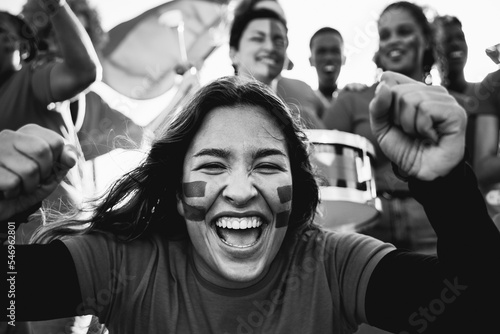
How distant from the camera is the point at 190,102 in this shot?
187 cm

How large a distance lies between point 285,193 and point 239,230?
7.0 inches

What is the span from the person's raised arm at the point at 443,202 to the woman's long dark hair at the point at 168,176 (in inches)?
19.5

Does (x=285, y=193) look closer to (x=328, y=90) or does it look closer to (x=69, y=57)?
(x=69, y=57)

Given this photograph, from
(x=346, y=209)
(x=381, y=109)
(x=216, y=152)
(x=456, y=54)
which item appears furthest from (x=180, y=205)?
(x=456, y=54)

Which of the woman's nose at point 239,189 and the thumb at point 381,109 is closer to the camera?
the thumb at point 381,109

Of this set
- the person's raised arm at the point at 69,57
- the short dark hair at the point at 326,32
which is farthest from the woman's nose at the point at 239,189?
the short dark hair at the point at 326,32

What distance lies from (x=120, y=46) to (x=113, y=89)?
53cm

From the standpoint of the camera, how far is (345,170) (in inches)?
104

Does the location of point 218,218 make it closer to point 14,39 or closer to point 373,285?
point 373,285

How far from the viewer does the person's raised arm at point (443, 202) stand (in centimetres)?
134

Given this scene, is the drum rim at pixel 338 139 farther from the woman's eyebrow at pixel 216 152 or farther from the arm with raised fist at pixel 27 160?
the arm with raised fist at pixel 27 160

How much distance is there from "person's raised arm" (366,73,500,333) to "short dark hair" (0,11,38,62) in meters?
1.99

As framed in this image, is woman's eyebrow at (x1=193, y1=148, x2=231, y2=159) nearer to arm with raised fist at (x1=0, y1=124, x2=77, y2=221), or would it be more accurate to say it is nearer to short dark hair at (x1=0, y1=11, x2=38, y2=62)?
arm with raised fist at (x1=0, y1=124, x2=77, y2=221)

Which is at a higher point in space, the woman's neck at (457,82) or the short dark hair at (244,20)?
the short dark hair at (244,20)
